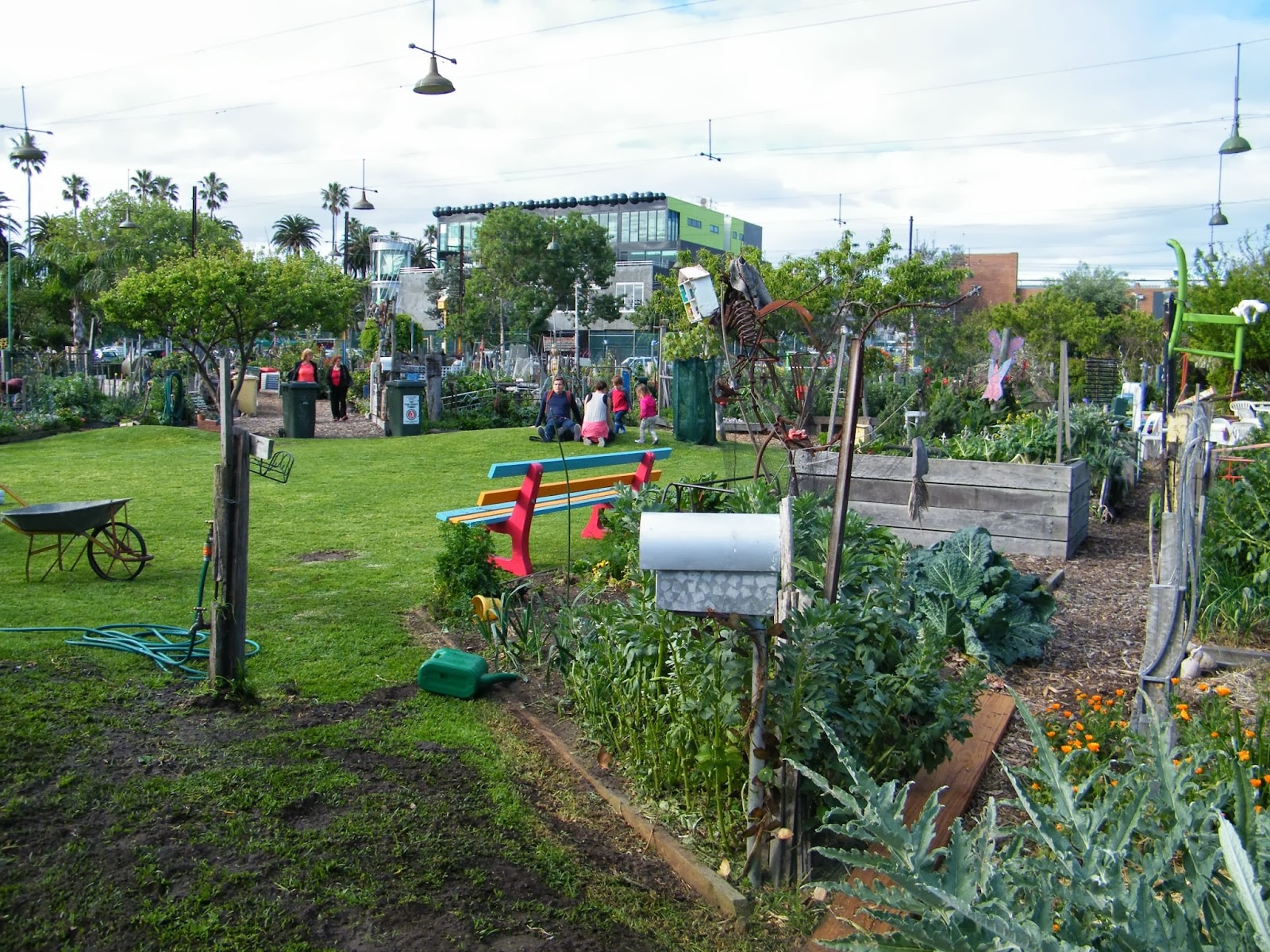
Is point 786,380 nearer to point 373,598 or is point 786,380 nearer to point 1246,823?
point 373,598

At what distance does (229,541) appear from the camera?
467 centimetres

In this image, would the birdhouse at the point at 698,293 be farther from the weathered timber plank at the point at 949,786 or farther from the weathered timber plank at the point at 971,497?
the weathered timber plank at the point at 949,786

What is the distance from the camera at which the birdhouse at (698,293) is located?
6.88m

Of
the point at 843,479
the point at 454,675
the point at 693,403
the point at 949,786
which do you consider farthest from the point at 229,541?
the point at 693,403

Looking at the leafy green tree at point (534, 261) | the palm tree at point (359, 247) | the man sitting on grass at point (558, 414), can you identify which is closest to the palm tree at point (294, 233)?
the palm tree at point (359, 247)

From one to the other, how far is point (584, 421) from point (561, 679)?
1232 cm

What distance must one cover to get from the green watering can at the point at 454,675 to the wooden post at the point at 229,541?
3.18 ft

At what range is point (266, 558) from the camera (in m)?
8.28

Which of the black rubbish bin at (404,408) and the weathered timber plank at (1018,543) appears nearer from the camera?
the weathered timber plank at (1018,543)

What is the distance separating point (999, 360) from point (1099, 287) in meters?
44.2

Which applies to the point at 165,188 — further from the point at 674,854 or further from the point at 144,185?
the point at 674,854

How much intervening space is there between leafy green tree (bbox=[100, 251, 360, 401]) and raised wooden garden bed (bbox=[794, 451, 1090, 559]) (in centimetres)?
1329

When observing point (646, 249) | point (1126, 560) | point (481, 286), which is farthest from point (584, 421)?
point (646, 249)

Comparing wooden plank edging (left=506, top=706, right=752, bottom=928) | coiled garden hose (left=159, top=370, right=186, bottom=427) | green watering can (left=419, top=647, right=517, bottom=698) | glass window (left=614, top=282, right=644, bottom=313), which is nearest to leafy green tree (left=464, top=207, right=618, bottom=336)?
glass window (left=614, top=282, right=644, bottom=313)
